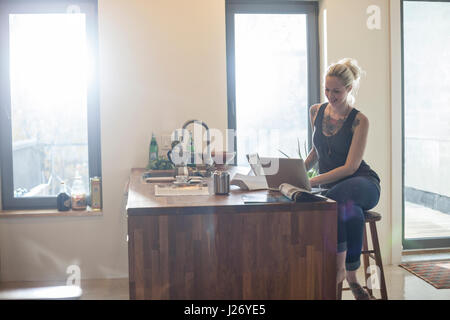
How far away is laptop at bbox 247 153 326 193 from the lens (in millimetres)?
2629

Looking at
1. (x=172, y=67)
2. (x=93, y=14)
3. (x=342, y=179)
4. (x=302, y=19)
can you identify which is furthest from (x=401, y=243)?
(x=93, y=14)

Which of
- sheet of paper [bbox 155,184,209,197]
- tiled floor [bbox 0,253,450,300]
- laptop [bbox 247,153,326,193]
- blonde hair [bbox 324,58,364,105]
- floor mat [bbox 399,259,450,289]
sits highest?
blonde hair [bbox 324,58,364,105]

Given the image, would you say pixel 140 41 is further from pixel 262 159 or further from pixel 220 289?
pixel 220 289

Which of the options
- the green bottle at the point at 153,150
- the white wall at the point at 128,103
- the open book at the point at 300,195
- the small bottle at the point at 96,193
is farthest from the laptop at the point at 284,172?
the small bottle at the point at 96,193

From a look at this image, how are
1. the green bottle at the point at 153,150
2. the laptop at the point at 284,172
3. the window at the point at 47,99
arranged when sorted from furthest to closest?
the window at the point at 47,99
the green bottle at the point at 153,150
the laptop at the point at 284,172

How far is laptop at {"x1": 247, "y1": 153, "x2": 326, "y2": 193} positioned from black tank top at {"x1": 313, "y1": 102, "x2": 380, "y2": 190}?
47 centimetres

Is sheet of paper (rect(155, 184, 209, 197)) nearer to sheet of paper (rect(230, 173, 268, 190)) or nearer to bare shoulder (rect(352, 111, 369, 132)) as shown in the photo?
sheet of paper (rect(230, 173, 268, 190))

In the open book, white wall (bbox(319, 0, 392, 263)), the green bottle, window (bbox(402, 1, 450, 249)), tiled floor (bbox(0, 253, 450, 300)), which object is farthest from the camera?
window (bbox(402, 1, 450, 249))

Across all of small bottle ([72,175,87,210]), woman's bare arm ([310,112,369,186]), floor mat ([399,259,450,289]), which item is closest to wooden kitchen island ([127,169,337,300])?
woman's bare arm ([310,112,369,186])

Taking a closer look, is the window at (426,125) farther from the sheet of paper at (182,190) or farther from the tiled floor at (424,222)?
the sheet of paper at (182,190)

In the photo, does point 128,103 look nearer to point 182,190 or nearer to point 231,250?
point 182,190

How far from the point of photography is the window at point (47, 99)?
432 cm

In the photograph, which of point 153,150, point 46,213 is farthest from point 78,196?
point 153,150

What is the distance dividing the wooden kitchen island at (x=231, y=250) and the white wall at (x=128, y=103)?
2.02 metres
